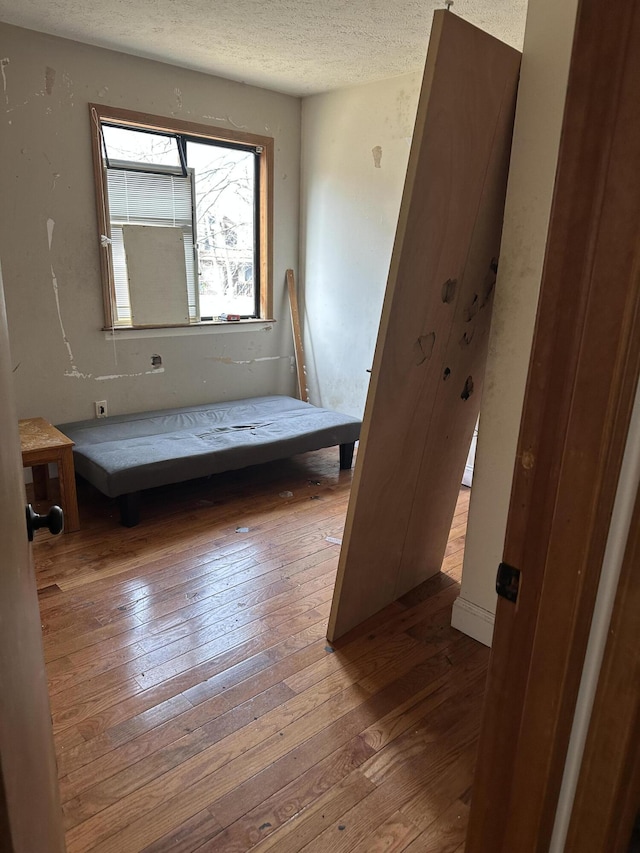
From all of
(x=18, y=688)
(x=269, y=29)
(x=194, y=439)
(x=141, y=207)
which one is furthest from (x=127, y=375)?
(x=18, y=688)

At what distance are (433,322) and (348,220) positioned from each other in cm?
244

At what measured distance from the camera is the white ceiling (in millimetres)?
2676

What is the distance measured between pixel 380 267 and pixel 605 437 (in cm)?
344

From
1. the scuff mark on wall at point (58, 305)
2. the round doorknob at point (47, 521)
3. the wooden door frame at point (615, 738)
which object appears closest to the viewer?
the wooden door frame at point (615, 738)

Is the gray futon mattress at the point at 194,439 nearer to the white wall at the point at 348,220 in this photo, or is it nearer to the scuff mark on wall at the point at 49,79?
the white wall at the point at 348,220

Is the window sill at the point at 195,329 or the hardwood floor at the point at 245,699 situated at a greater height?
the window sill at the point at 195,329

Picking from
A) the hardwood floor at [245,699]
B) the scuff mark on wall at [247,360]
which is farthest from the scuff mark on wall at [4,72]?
the hardwood floor at [245,699]

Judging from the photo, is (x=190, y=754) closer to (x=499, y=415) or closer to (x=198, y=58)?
(x=499, y=415)

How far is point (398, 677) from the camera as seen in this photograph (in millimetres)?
2000

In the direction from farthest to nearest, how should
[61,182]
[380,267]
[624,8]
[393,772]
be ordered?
[380,267] < [61,182] < [393,772] < [624,8]

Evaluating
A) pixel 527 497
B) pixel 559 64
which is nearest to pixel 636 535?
pixel 527 497

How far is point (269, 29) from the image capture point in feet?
9.66

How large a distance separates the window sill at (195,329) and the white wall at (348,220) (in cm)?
42

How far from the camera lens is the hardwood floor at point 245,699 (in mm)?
1487
